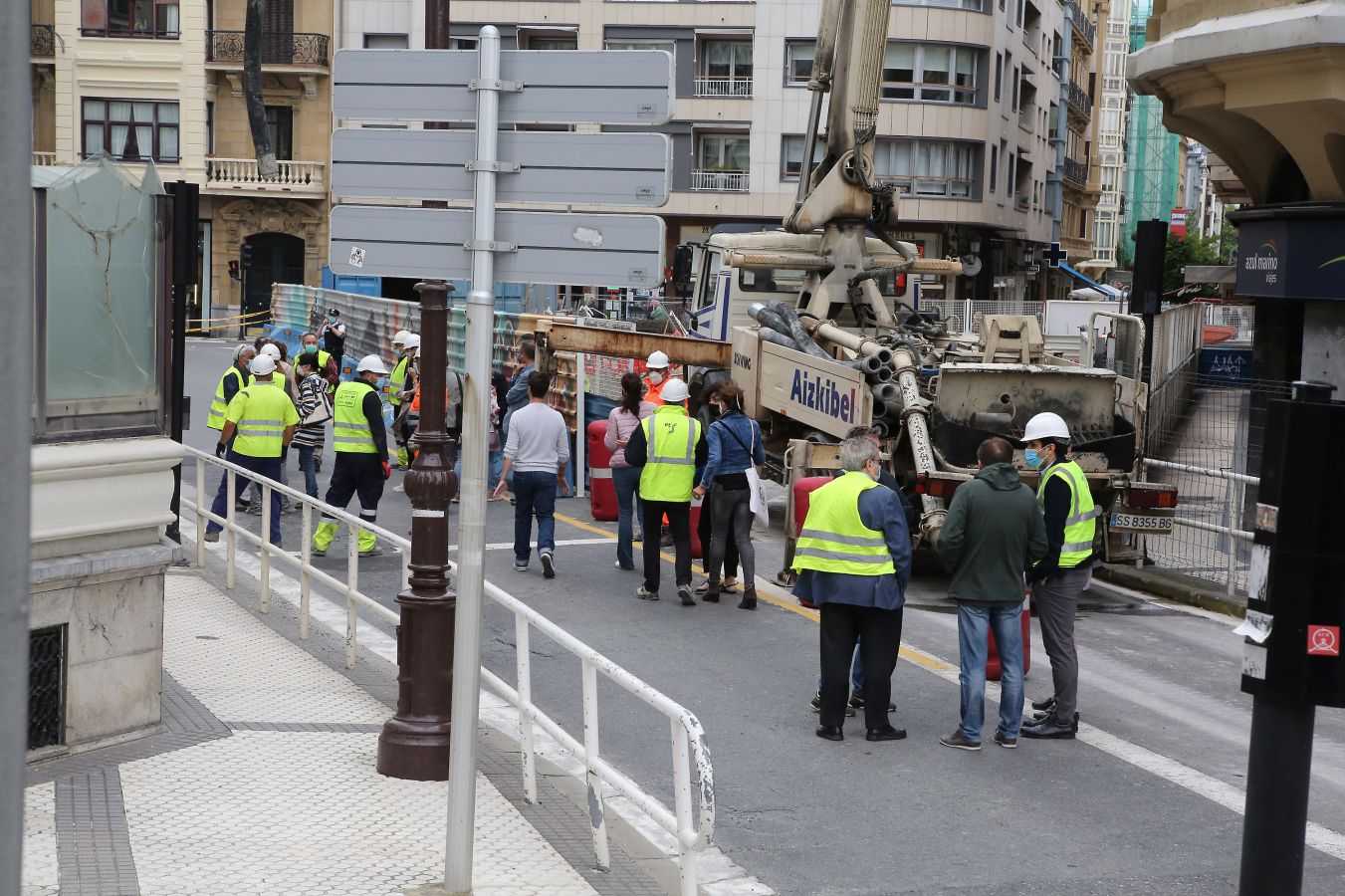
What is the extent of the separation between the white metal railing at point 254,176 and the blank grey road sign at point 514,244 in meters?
50.4

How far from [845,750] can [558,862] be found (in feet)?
9.17

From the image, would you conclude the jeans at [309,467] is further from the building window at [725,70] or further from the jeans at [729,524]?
the building window at [725,70]

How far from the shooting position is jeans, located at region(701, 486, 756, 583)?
1281 cm

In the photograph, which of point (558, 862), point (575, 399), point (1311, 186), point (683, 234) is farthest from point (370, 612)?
point (683, 234)

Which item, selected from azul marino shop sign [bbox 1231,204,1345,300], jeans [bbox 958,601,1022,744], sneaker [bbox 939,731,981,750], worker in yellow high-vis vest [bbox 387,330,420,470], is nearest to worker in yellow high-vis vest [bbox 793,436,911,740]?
sneaker [bbox 939,731,981,750]

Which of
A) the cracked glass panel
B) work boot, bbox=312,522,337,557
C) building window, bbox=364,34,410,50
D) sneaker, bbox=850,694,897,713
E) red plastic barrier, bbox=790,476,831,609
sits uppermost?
building window, bbox=364,34,410,50

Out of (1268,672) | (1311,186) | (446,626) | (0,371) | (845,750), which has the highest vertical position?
(1311,186)

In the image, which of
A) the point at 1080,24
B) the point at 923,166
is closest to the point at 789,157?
the point at 923,166

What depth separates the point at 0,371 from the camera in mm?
2840

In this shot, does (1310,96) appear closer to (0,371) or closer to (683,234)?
(0,371)

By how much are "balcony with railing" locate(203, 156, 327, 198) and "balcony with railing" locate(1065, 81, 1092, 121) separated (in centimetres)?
3412

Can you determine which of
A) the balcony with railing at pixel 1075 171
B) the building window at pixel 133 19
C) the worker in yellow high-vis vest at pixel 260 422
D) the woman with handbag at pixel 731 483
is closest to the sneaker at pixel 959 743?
the woman with handbag at pixel 731 483

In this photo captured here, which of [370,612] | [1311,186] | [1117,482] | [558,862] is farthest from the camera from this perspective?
[1311,186]

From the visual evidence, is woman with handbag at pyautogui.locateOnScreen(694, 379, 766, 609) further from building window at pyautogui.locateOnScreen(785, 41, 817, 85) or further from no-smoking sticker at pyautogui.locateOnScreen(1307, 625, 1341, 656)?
building window at pyautogui.locateOnScreen(785, 41, 817, 85)
